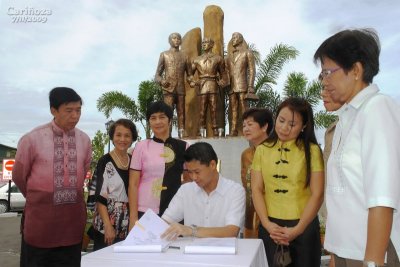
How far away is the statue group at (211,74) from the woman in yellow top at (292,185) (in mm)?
5429

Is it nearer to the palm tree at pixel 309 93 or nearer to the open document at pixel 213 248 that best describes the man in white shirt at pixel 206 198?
the open document at pixel 213 248

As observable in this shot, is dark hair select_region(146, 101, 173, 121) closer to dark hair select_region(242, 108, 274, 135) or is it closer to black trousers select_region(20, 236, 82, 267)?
dark hair select_region(242, 108, 274, 135)

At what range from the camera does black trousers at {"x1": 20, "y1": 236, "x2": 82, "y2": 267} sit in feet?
9.05

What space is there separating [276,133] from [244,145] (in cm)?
509

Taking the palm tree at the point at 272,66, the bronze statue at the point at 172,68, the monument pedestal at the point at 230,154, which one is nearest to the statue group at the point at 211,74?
the bronze statue at the point at 172,68

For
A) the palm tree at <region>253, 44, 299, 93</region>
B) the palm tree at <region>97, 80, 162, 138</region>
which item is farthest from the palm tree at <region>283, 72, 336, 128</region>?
the palm tree at <region>97, 80, 162, 138</region>

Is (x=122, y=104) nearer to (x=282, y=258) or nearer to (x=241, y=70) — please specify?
(x=241, y=70)

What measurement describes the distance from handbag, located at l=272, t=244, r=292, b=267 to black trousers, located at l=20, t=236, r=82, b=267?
1.46 metres

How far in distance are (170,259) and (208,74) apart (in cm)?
661

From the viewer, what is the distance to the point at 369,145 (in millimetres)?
1196

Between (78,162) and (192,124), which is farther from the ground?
(192,124)

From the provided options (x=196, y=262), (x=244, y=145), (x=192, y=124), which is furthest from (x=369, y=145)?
(x=192, y=124)

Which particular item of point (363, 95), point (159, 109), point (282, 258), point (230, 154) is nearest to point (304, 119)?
point (282, 258)

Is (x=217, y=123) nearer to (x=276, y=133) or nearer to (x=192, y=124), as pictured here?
(x=192, y=124)
